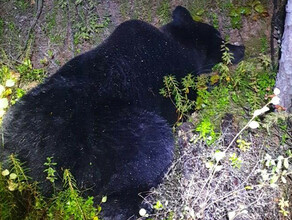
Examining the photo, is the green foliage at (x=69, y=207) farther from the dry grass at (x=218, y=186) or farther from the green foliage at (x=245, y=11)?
Result: the green foliage at (x=245, y=11)

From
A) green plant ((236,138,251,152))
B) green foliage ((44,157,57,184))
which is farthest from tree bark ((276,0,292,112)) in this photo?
green foliage ((44,157,57,184))

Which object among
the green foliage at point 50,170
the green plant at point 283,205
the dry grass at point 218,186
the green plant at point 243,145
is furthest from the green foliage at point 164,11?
the green plant at point 283,205

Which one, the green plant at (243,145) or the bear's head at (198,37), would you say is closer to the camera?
the green plant at (243,145)

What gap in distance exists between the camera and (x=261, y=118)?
2.93 m

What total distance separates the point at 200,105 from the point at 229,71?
1.97 feet

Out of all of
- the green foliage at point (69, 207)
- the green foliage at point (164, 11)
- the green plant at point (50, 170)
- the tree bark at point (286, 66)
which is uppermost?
the green foliage at point (164, 11)

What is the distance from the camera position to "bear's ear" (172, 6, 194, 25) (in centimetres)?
350

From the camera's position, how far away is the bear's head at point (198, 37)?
3.48 meters

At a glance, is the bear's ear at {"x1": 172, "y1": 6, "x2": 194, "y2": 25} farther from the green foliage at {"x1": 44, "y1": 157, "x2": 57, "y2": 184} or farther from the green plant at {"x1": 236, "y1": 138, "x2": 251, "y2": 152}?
the green foliage at {"x1": 44, "y1": 157, "x2": 57, "y2": 184}

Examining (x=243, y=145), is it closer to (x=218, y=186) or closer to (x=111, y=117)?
(x=218, y=186)

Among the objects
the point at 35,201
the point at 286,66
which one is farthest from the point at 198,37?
the point at 35,201

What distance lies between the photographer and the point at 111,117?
2.78 m

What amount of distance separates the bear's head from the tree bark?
751 millimetres

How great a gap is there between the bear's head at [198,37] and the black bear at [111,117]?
0.03 m
